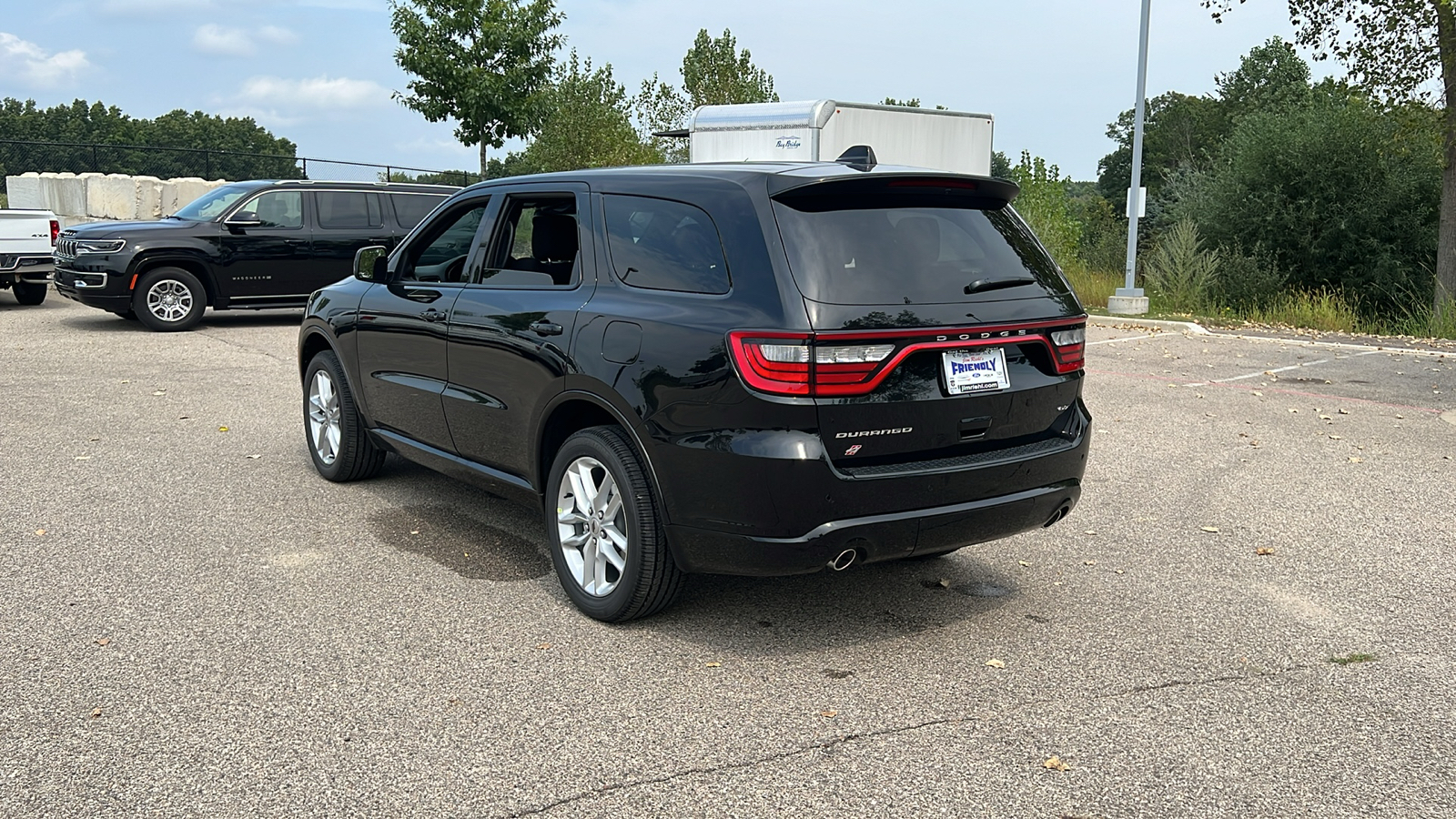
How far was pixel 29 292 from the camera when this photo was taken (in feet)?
59.6

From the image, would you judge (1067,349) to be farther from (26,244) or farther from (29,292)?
(29,292)

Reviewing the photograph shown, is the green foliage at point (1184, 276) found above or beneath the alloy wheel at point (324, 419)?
above

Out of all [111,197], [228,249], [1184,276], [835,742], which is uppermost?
[111,197]

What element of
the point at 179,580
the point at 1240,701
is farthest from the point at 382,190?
the point at 1240,701

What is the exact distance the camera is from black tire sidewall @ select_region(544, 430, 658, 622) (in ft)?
14.6

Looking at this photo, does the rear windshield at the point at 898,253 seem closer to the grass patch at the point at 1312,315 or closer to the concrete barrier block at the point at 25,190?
the grass patch at the point at 1312,315

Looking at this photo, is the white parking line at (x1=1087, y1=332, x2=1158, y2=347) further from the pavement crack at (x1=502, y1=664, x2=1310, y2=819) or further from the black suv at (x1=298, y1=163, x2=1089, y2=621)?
the pavement crack at (x1=502, y1=664, x2=1310, y2=819)

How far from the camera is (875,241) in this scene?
4352 mm

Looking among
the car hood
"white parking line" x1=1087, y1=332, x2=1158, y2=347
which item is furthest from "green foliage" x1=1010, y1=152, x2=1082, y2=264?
the car hood

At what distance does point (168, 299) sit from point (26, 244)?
11.4 ft

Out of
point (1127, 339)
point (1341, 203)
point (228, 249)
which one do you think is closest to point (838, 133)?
point (1127, 339)

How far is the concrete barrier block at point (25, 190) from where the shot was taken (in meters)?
33.0

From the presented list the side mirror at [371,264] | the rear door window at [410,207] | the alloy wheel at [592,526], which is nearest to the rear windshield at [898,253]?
the alloy wheel at [592,526]

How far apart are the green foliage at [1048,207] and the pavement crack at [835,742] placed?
864 inches
